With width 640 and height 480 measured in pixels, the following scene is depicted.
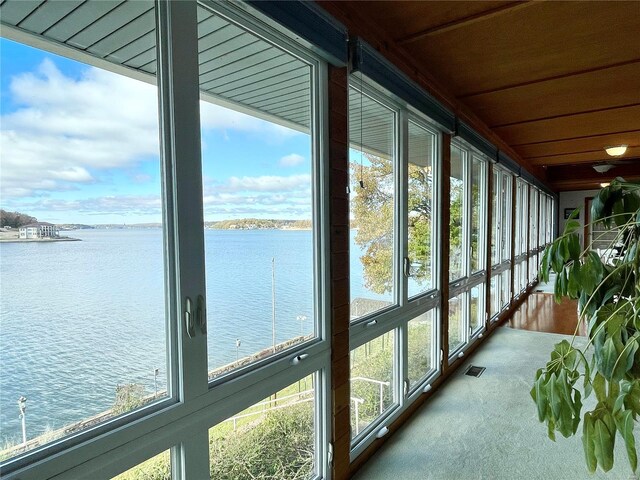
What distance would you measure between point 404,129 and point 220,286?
1.86 meters

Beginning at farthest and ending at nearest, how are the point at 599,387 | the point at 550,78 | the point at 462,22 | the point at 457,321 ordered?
the point at 457,321
the point at 550,78
the point at 462,22
the point at 599,387

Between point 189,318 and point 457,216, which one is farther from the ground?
point 457,216

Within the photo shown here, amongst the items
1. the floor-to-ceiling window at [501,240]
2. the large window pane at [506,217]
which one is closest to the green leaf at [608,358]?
the floor-to-ceiling window at [501,240]

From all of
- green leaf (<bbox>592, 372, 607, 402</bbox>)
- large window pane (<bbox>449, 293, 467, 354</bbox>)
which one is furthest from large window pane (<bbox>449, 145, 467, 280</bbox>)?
green leaf (<bbox>592, 372, 607, 402</bbox>)

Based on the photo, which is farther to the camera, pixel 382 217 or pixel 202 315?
pixel 382 217

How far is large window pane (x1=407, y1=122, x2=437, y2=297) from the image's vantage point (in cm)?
279

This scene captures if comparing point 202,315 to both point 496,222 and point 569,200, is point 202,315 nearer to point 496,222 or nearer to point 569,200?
point 496,222

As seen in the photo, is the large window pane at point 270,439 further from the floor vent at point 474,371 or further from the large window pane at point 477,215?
the large window pane at point 477,215

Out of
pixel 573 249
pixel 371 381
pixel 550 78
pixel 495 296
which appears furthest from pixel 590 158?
pixel 573 249

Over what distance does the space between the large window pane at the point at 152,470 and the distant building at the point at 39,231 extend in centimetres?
73

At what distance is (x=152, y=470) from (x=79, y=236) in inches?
30.3

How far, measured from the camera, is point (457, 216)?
146 inches

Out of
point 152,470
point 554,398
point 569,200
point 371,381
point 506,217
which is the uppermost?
point 569,200

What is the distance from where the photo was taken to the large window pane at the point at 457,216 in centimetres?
357
